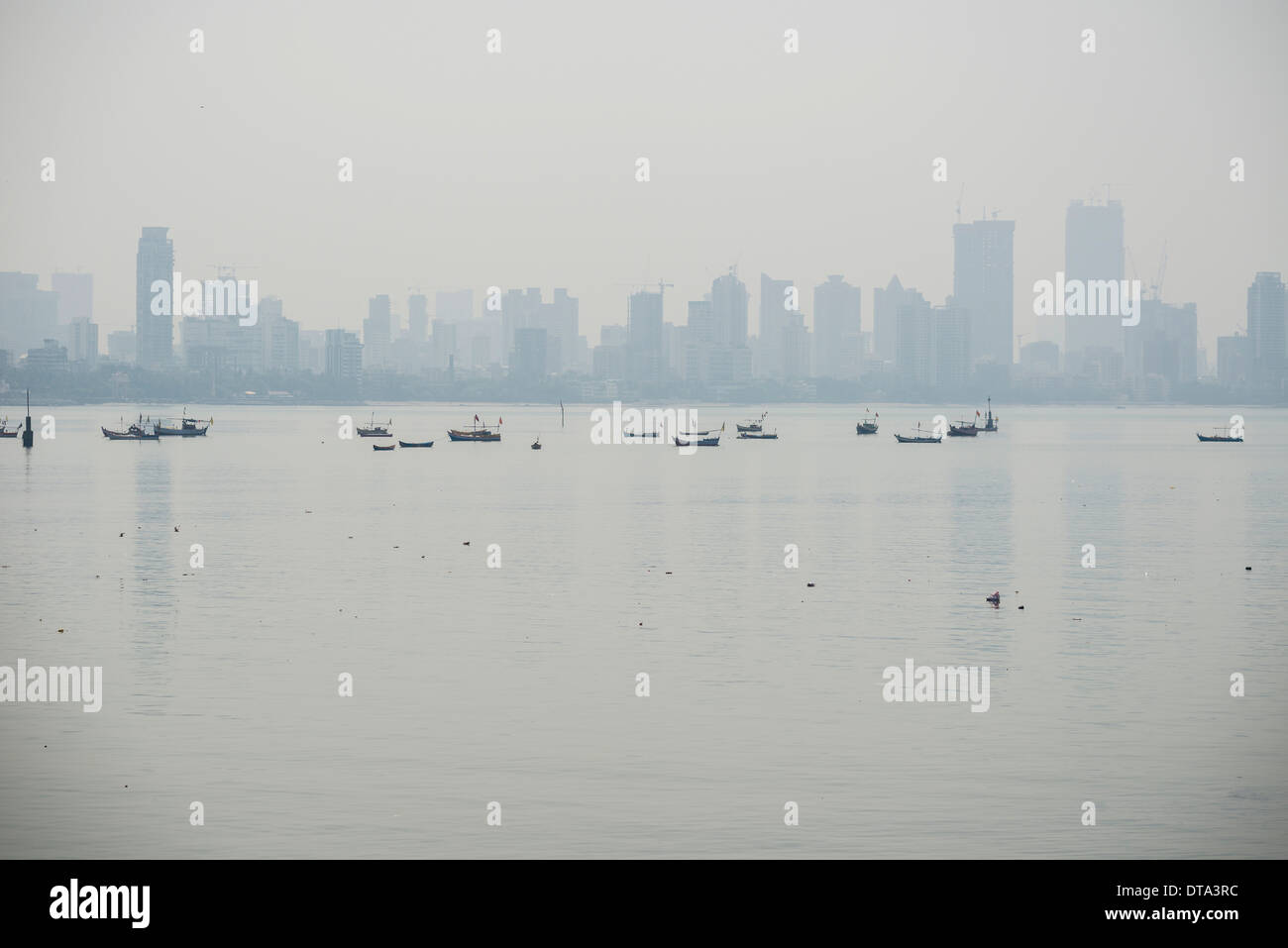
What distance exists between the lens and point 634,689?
119ft

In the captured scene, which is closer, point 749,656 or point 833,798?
point 833,798

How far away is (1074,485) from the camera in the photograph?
414 ft

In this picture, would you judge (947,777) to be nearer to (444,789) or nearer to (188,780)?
(444,789)

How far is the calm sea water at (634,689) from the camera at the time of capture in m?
25.2

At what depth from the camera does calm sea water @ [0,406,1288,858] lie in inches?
992

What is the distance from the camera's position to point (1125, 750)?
99.8ft

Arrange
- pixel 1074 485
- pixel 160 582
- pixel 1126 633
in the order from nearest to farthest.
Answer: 1. pixel 1126 633
2. pixel 160 582
3. pixel 1074 485
